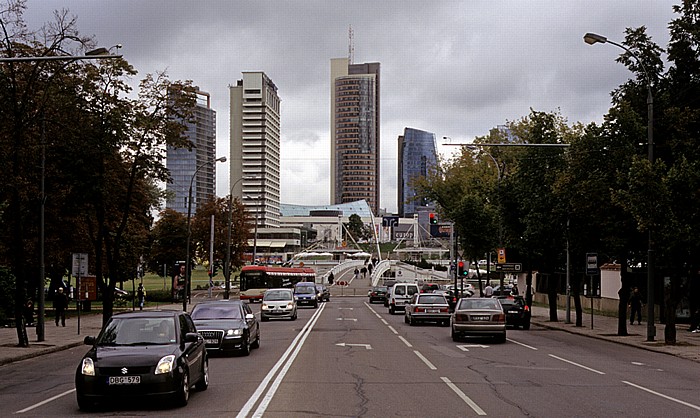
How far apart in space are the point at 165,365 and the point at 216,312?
33.8 feet

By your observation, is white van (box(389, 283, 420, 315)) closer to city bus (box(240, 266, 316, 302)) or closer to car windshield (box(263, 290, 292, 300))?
car windshield (box(263, 290, 292, 300))

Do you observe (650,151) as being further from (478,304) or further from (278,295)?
(278,295)

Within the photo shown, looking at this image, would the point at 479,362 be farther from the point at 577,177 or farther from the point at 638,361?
the point at 577,177

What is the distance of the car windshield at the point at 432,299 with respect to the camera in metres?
38.6

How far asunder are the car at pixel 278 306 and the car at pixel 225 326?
18541 millimetres

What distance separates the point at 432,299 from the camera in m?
38.9

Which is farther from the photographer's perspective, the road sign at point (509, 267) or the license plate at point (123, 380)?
the road sign at point (509, 267)

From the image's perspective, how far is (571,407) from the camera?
42.4 ft

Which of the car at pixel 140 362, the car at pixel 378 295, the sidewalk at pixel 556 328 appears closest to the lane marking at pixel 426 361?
the car at pixel 140 362

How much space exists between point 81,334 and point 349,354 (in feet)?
49.4

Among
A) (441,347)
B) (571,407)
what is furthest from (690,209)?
(571,407)

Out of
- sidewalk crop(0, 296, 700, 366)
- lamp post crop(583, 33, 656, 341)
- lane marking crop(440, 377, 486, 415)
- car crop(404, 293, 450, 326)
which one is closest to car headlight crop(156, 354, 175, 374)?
lane marking crop(440, 377, 486, 415)

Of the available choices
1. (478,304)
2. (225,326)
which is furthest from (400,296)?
(225,326)

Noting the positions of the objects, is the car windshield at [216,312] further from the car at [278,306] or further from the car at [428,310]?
the car at [278,306]
